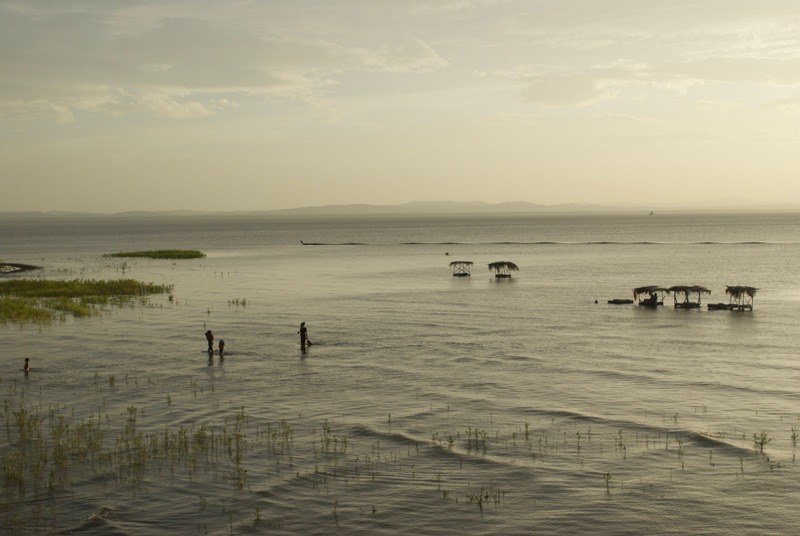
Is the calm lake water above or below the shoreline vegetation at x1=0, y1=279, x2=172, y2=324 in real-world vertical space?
below

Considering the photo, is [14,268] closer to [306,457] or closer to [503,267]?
[503,267]

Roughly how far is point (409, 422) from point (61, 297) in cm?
4781

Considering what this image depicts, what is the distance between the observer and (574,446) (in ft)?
79.4

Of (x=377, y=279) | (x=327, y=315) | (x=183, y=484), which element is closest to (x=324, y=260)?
(x=377, y=279)

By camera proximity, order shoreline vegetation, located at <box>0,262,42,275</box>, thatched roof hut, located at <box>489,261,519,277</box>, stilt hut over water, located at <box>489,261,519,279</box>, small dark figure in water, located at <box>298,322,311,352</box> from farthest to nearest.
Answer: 1. shoreline vegetation, located at <box>0,262,42,275</box>
2. thatched roof hut, located at <box>489,261,519,277</box>
3. stilt hut over water, located at <box>489,261,519,279</box>
4. small dark figure in water, located at <box>298,322,311,352</box>

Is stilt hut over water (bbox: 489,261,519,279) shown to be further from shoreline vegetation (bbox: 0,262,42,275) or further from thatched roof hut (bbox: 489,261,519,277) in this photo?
shoreline vegetation (bbox: 0,262,42,275)

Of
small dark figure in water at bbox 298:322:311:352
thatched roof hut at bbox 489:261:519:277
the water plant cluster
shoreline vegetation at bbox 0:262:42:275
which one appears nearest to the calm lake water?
the water plant cluster

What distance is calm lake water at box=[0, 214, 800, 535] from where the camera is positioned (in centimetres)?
1945

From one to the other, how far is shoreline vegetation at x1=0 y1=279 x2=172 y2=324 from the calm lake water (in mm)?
2850

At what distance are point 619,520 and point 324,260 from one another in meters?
104

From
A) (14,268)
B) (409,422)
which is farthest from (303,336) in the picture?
(14,268)

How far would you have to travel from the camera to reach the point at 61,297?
6481 centimetres

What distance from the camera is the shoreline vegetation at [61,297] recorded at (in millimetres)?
54188

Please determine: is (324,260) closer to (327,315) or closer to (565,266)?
(565,266)
